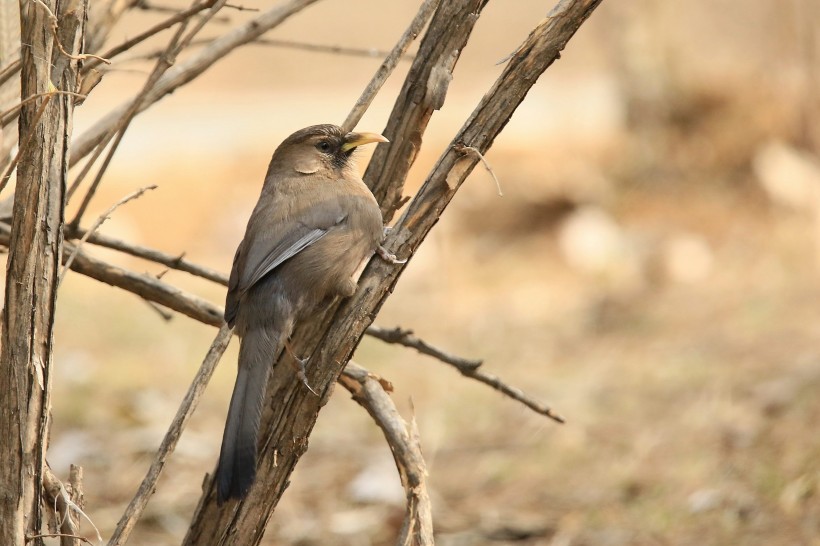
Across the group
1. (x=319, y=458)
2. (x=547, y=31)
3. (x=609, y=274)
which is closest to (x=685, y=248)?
(x=609, y=274)

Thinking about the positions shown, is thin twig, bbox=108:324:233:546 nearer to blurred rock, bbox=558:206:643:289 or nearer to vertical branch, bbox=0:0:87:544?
vertical branch, bbox=0:0:87:544

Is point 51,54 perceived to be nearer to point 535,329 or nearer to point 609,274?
point 535,329

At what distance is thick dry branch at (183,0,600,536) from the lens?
2.38m

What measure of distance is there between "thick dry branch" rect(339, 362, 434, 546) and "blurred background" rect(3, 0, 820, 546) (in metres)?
1.00

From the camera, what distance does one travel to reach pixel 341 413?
5.80 meters

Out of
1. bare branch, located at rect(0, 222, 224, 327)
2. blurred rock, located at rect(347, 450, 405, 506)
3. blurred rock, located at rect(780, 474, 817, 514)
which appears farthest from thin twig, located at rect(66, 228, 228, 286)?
blurred rock, located at rect(780, 474, 817, 514)

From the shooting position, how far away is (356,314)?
Answer: 2445 millimetres

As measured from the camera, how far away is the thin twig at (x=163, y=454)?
7.49 ft

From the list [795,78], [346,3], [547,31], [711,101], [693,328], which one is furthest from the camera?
[346,3]

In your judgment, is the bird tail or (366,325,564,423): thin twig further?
(366,325,564,423): thin twig

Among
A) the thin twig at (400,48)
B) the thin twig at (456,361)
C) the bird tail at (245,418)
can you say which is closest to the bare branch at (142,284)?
the bird tail at (245,418)

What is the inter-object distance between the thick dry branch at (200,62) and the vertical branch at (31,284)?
2.02 feet

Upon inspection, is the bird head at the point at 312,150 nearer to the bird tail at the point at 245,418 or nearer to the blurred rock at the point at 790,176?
the bird tail at the point at 245,418

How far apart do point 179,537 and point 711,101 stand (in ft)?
24.7
